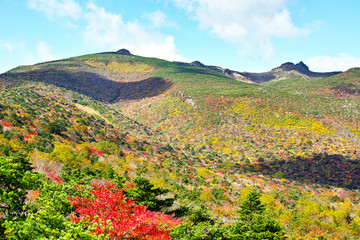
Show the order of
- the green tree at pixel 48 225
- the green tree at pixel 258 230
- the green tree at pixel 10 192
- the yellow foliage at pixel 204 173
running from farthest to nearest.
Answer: the yellow foliage at pixel 204 173 → the green tree at pixel 258 230 → the green tree at pixel 10 192 → the green tree at pixel 48 225

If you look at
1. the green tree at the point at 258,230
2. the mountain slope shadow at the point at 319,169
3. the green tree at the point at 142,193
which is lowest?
the mountain slope shadow at the point at 319,169

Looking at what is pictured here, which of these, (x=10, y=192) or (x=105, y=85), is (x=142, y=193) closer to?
(x=10, y=192)

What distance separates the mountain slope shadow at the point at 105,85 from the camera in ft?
283

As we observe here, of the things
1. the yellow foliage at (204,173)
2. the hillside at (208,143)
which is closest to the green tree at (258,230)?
the hillside at (208,143)

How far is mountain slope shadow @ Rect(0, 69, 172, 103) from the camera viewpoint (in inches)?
3398

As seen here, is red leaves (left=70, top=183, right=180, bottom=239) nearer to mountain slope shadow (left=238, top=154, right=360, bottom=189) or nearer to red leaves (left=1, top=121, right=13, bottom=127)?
red leaves (left=1, top=121, right=13, bottom=127)

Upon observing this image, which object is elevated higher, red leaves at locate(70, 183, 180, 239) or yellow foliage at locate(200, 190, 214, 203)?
red leaves at locate(70, 183, 180, 239)

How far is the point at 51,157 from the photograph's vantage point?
64.8ft

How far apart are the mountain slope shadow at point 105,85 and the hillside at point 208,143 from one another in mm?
651

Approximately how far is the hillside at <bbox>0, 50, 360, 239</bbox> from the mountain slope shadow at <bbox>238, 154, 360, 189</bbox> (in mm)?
192

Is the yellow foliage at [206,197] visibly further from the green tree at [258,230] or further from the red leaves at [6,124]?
the red leaves at [6,124]

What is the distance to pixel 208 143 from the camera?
5347cm

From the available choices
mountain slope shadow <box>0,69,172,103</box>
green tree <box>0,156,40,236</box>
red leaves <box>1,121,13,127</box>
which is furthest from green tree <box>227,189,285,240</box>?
mountain slope shadow <box>0,69,172,103</box>

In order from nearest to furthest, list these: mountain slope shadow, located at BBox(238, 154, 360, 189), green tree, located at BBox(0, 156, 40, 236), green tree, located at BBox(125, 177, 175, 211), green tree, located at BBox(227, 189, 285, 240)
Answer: green tree, located at BBox(0, 156, 40, 236) < green tree, located at BBox(227, 189, 285, 240) < green tree, located at BBox(125, 177, 175, 211) < mountain slope shadow, located at BBox(238, 154, 360, 189)
